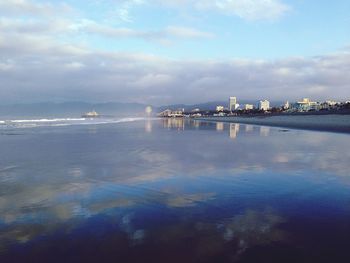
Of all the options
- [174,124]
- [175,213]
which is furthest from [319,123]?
[175,213]

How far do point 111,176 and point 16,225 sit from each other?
5.56 metres

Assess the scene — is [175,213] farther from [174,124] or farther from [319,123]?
[174,124]

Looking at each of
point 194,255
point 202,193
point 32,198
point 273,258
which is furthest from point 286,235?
point 32,198

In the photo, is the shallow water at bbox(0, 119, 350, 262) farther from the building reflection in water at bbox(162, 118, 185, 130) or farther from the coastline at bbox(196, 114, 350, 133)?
the building reflection in water at bbox(162, 118, 185, 130)

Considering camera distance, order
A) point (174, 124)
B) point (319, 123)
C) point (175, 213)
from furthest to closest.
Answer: point (174, 124)
point (319, 123)
point (175, 213)

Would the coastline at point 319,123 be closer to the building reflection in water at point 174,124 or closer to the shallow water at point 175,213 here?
the building reflection in water at point 174,124

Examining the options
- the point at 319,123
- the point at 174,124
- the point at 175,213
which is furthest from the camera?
the point at 174,124

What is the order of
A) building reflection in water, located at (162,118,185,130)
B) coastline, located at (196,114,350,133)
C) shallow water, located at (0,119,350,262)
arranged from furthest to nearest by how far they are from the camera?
building reflection in water, located at (162,118,185,130)
coastline, located at (196,114,350,133)
shallow water, located at (0,119,350,262)

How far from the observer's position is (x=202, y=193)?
31.8 ft

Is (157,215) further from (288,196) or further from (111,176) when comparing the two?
(111,176)

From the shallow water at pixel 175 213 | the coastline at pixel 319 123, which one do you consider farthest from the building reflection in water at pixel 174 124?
the shallow water at pixel 175 213

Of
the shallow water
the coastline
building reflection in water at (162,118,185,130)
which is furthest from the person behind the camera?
building reflection in water at (162,118,185,130)

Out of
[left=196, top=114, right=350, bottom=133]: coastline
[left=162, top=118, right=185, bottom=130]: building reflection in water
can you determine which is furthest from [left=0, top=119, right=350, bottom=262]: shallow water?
[left=162, top=118, right=185, bottom=130]: building reflection in water

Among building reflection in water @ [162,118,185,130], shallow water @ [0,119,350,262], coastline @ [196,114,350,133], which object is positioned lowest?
building reflection in water @ [162,118,185,130]
